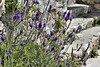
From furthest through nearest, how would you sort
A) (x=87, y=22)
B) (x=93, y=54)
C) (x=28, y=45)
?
(x=87, y=22) < (x=93, y=54) < (x=28, y=45)

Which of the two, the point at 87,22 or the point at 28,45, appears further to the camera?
the point at 87,22

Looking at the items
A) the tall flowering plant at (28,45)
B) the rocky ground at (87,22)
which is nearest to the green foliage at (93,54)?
the rocky ground at (87,22)

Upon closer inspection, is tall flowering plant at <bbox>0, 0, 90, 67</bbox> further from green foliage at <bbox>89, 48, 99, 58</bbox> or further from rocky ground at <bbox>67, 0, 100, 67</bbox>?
green foliage at <bbox>89, 48, 99, 58</bbox>

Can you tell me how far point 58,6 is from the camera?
11.5 feet

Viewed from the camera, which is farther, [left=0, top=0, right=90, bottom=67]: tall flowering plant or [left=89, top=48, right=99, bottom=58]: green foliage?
[left=89, top=48, right=99, bottom=58]: green foliage

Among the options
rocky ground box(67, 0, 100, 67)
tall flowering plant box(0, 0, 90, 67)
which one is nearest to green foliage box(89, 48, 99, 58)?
rocky ground box(67, 0, 100, 67)

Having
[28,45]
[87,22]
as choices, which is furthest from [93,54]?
[28,45]

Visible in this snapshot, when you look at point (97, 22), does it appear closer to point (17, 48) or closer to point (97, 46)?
point (97, 46)

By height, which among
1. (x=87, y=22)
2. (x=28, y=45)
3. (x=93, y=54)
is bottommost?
(x=93, y=54)

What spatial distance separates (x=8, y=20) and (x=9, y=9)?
0.16m

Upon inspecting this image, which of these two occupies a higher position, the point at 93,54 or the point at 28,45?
the point at 28,45

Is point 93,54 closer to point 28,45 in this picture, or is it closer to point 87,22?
point 87,22

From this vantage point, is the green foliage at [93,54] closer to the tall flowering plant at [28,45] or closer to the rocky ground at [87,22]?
the rocky ground at [87,22]

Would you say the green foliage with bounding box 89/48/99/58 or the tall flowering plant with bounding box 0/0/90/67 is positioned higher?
the tall flowering plant with bounding box 0/0/90/67
